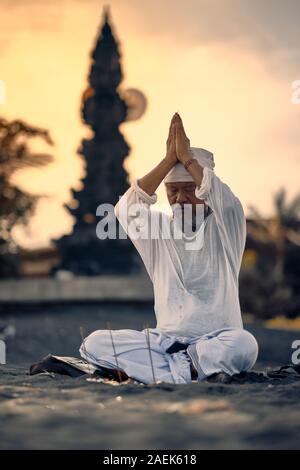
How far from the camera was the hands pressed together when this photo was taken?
5.85m

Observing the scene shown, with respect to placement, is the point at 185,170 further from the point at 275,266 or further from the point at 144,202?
the point at 275,266

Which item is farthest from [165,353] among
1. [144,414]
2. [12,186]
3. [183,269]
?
[12,186]

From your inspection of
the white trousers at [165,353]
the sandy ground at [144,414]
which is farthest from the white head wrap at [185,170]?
the sandy ground at [144,414]

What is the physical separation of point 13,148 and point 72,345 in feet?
→ 33.4

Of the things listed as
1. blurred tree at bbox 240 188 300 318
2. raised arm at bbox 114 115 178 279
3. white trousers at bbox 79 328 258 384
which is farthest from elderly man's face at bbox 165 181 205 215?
blurred tree at bbox 240 188 300 318

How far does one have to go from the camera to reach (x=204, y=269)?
5.93 meters

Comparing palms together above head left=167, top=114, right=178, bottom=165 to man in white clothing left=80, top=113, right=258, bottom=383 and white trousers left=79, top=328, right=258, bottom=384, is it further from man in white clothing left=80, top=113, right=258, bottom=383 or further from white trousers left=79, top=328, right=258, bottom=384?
white trousers left=79, top=328, right=258, bottom=384

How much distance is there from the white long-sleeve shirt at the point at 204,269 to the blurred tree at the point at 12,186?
16.5 metres

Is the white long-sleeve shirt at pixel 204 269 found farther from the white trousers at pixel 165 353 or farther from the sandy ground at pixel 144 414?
the sandy ground at pixel 144 414

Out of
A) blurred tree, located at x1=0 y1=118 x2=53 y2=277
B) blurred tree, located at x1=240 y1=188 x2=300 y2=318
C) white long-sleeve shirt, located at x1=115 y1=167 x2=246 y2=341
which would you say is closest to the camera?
white long-sleeve shirt, located at x1=115 y1=167 x2=246 y2=341

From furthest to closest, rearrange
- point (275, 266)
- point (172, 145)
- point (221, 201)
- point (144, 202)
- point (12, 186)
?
point (275, 266)
point (12, 186)
point (144, 202)
point (172, 145)
point (221, 201)

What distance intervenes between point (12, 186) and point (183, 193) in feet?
60.0

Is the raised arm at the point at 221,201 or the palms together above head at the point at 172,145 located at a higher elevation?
the palms together above head at the point at 172,145

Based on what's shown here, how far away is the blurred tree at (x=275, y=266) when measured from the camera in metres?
27.5
